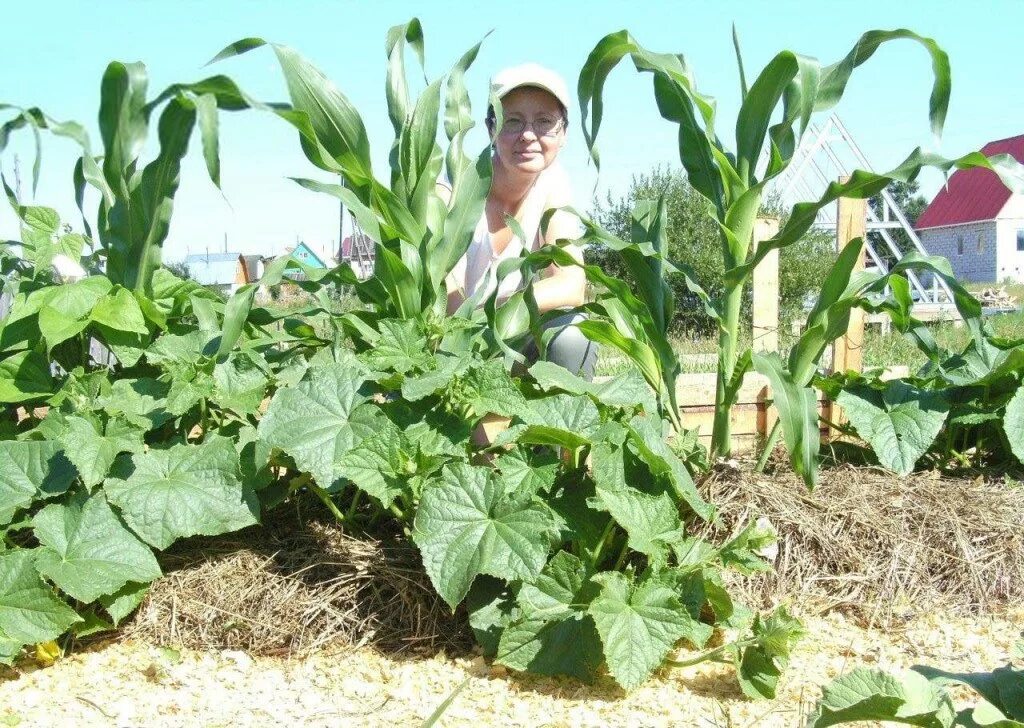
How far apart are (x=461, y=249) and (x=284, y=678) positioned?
1.22 meters

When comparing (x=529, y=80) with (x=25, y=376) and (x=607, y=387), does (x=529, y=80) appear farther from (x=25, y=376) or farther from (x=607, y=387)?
(x=25, y=376)

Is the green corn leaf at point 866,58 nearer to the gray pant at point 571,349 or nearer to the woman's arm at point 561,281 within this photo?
the woman's arm at point 561,281

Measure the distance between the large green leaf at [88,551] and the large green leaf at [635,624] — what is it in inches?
39.7

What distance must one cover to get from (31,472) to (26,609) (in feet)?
1.15

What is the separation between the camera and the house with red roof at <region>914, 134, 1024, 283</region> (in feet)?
107

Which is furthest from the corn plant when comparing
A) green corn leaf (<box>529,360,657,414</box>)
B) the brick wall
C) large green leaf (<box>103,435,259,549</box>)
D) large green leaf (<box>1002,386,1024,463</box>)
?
the brick wall

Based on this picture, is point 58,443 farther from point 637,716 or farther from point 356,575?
point 637,716

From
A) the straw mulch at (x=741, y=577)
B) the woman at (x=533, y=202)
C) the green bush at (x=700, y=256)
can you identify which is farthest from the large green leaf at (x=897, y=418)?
the green bush at (x=700, y=256)

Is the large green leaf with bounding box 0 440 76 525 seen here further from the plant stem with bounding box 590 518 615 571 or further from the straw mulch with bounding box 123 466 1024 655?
the plant stem with bounding box 590 518 615 571

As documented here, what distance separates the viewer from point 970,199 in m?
34.3

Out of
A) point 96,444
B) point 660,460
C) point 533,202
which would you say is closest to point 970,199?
point 533,202

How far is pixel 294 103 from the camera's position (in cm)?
246

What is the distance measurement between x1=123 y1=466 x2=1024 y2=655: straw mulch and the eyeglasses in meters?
1.26

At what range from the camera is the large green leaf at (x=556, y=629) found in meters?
1.99
